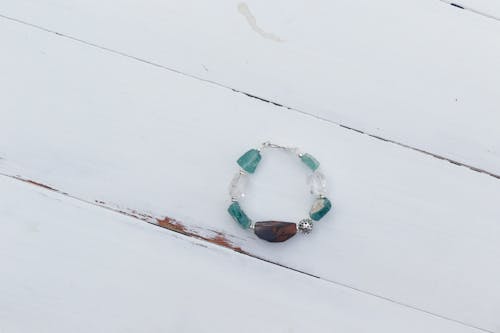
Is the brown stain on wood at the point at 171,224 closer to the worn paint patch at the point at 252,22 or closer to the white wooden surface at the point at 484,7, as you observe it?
the worn paint patch at the point at 252,22

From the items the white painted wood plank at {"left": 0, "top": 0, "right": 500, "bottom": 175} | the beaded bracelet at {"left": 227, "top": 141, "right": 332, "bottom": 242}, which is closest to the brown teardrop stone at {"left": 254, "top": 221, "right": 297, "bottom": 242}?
the beaded bracelet at {"left": 227, "top": 141, "right": 332, "bottom": 242}

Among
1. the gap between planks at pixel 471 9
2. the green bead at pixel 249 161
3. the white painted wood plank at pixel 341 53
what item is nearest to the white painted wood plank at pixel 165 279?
the green bead at pixel 249 161

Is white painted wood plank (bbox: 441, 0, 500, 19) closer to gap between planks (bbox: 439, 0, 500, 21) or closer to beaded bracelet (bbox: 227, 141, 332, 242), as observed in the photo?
gap between planks (bbox: 439, 0, 500, 21)

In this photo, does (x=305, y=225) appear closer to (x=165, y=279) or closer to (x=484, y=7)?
(x=165, y=279)

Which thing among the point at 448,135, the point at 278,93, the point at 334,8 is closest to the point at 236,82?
the point at 278,93

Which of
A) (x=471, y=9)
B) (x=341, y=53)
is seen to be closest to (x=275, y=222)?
(x=341, y=53)

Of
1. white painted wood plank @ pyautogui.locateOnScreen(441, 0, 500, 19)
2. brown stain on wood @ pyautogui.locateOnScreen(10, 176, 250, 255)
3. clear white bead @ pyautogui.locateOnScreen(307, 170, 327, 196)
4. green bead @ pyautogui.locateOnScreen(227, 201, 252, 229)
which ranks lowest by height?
brown stain on wood @ pyautogui.locateOnScreen(10, 176, 250, 255)
